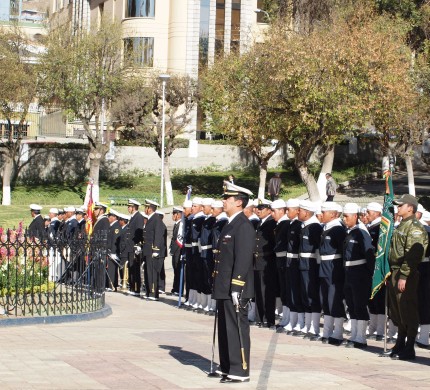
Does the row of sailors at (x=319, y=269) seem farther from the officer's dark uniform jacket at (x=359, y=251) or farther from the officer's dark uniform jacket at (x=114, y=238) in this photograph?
the officer's dark uniform jacket at (x=114, y=238)

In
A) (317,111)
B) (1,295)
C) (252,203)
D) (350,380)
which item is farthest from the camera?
(317,111)

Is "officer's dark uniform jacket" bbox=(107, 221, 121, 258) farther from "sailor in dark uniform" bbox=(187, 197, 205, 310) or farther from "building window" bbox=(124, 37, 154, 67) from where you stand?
"building window" bbox=(124, 37, 154, 67)

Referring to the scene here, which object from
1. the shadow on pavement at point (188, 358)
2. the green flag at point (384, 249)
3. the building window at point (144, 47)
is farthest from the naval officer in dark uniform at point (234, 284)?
the building window at point (144, 47)

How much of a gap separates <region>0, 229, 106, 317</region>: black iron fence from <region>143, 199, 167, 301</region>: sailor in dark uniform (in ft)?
13.3

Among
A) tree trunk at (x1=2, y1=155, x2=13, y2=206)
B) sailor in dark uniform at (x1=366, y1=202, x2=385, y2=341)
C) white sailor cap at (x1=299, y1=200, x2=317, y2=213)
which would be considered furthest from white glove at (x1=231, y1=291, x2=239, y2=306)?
tree trunk at (x1=2, y1=155, x2=13, y2=206)

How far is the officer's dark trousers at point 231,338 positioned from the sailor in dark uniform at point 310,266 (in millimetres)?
4541

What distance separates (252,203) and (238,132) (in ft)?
70.7

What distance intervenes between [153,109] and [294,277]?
37.9 m

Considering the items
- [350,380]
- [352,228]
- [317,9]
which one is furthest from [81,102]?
[350,380]

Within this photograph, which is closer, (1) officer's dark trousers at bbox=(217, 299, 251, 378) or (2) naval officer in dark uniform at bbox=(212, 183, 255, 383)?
(1) officer's dark trousers at bbox=(217, 299, 251, 378)

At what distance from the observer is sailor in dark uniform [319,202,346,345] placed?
1538cm

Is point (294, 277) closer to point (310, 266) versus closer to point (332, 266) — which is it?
point (310, 266)

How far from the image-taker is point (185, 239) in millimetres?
21281

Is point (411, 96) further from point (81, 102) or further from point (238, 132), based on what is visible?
point (81, 102)
